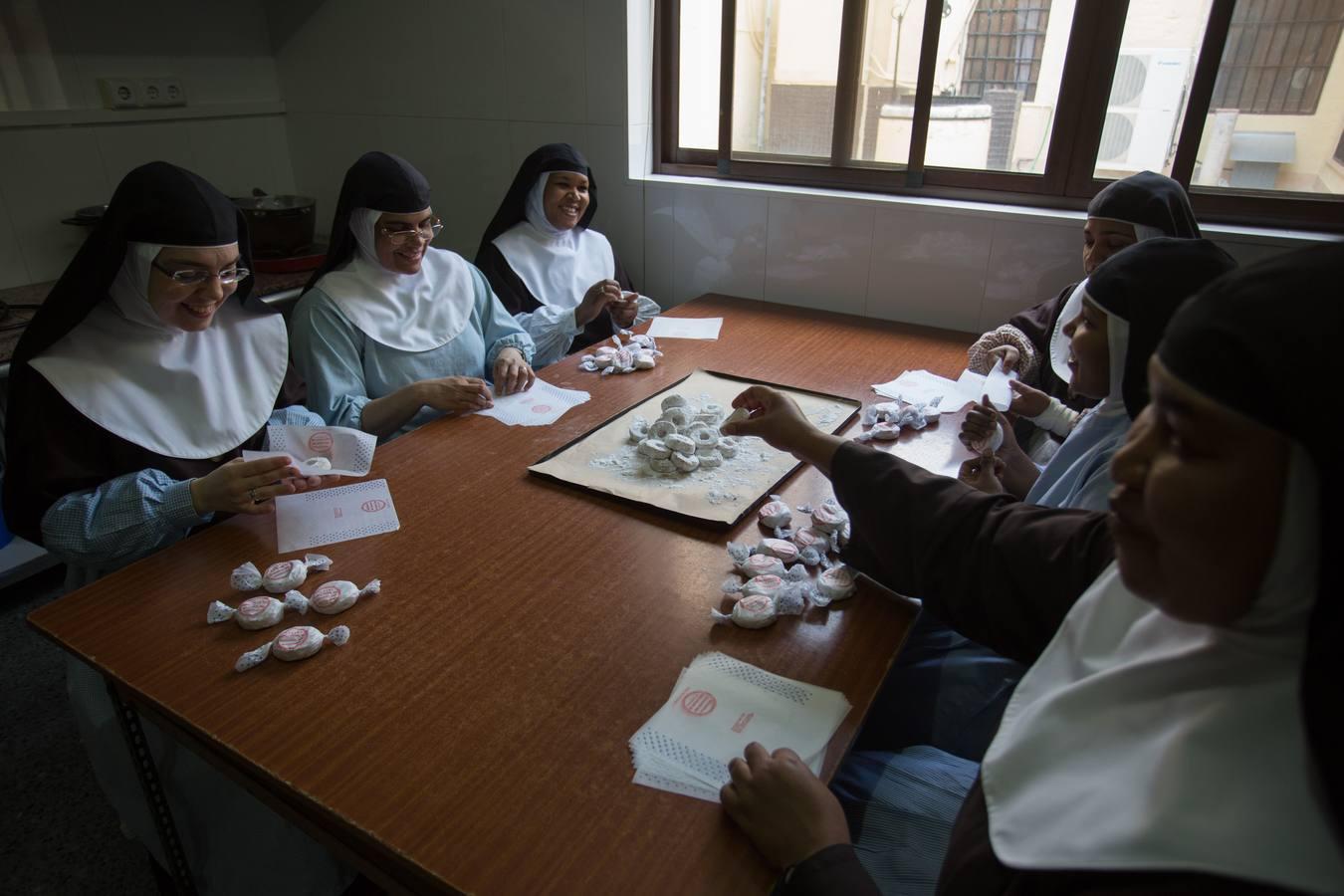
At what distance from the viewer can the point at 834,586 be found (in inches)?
49.8

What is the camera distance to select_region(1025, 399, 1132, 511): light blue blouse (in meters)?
1.32

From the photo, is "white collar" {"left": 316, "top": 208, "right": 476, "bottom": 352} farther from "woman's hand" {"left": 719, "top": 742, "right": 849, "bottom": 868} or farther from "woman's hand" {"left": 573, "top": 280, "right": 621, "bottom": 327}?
"woman's hand" {"left": 719, "top": 742, "right": 849, "bottom": 868}

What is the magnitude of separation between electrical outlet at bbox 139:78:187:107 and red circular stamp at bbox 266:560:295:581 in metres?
2.99

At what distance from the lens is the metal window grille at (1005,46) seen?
8.20ft

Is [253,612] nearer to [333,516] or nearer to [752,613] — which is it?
[333,516]

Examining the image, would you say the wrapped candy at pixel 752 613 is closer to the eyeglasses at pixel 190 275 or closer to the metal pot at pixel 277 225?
the eyeglasses at pixel 190 275

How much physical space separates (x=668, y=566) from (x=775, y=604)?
21 cm

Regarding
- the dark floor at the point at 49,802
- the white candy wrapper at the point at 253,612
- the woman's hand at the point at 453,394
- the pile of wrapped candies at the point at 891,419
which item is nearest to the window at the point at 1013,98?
the pile of wrapped candies at the point at 891,419

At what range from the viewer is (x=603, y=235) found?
124 inches

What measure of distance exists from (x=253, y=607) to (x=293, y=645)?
5.0 inches

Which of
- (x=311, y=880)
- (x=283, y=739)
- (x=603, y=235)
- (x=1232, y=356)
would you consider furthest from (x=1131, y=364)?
(x=603, y=235)

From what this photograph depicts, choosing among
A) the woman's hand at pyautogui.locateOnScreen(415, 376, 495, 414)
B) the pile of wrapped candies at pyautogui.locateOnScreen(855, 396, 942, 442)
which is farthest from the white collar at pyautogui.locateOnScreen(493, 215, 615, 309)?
the pile of wrapped candies at pyautogui.locateOnScreen(855, 396, 942, 442)

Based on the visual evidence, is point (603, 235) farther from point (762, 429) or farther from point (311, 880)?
point (311, 880)

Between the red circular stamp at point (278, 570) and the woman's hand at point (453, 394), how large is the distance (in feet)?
2.34
